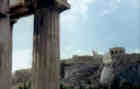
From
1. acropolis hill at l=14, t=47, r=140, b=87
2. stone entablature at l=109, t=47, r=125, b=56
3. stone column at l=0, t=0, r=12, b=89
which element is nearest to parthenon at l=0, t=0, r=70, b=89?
stone column at l=0, t=0, r=12, b=89

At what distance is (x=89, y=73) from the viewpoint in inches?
1623

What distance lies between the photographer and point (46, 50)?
13.7ft

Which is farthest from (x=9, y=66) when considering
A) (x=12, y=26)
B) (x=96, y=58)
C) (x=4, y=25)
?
(x=96, y=58)

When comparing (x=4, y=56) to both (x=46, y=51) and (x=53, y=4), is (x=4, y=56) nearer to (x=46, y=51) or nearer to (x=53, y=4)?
(x=46, y=51)

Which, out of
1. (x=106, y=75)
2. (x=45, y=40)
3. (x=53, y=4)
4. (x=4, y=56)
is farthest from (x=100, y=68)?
(x=4, y=56)

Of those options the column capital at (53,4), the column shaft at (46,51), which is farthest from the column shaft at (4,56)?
the column capital at (53,4)

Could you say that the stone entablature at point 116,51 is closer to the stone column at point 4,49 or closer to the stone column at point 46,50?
the stone column at point 46,50

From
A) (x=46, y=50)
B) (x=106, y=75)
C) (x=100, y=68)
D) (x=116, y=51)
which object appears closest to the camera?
(x=46, y=50)

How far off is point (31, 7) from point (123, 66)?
32.8 m

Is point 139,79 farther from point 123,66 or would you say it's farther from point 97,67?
point 97,67

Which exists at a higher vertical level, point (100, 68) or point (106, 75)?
point (100, 68)

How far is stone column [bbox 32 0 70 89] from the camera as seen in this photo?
4129 mm

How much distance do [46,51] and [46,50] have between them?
0.06 feet

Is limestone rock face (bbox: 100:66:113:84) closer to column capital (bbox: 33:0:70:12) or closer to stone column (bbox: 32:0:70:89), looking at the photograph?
column capital (bbox: 33:0:70:12)
